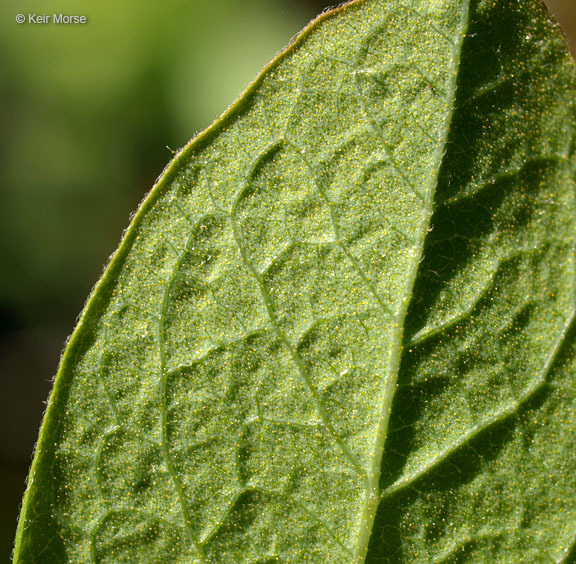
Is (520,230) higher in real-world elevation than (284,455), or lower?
higher

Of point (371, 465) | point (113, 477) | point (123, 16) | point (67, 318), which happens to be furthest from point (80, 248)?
point (371, 465)

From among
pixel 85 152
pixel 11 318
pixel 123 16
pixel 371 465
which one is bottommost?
pixel 371 465

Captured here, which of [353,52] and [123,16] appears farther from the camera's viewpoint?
[123,16]

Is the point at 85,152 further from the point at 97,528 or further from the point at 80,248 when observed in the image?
the point at 97,528
